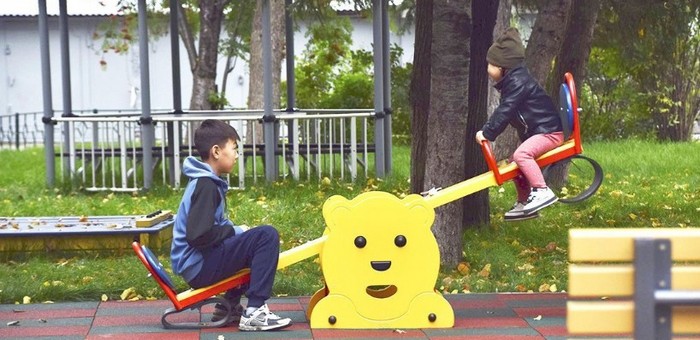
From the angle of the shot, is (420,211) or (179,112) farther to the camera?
(179,112)

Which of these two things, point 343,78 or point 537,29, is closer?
point 537,29

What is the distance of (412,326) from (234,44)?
68.4 feet

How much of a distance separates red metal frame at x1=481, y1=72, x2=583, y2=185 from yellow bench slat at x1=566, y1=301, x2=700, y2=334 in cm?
380

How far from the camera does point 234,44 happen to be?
2834 cm

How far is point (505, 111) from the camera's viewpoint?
340 inches

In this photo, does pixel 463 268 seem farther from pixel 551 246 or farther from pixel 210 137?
pixel 210 137

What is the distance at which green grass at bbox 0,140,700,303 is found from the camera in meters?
9.52

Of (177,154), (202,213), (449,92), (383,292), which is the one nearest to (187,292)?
(202,213)

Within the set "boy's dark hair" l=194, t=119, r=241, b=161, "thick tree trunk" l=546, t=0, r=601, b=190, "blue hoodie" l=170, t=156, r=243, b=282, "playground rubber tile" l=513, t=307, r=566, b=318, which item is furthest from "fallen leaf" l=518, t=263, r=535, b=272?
"thick tree trunk" l=546, t=0, r=601, b=190

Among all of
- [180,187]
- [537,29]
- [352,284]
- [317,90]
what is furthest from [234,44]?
[352,284]

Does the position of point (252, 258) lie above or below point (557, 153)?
below

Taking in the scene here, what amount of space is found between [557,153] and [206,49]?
17083mm

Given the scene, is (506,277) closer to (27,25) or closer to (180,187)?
(180,187)

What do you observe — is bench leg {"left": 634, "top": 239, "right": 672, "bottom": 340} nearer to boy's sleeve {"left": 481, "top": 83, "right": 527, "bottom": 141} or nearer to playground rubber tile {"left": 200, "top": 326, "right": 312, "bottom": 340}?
playground rubber tile {"left": 200, "top": 326, "right": 312, "bottom": 340}
